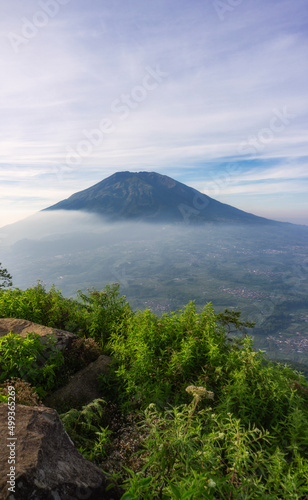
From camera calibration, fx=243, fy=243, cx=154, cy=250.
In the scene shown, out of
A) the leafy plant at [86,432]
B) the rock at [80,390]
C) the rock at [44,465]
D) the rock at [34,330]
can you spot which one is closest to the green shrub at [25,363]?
the rock at [80,390]

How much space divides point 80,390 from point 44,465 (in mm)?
2105

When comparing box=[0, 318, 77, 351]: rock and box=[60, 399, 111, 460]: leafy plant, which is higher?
box=[0, 318, 77, 351]: rock

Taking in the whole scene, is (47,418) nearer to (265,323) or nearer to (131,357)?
(131,357)

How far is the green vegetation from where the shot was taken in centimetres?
220

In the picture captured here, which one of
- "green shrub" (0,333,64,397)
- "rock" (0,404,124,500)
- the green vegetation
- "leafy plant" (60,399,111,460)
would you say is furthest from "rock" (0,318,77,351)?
"rock" (0,404,124,500)

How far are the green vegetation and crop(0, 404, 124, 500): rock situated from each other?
270 millimetres

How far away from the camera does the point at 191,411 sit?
2.52m

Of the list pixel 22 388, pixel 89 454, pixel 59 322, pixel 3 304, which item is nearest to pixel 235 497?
pixel 89 454

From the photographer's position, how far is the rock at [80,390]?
12.9 feet

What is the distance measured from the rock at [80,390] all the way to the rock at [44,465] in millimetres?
1345

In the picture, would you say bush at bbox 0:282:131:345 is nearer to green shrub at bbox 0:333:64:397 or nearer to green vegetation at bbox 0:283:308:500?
green vegetation at bbox 0:283:308:500

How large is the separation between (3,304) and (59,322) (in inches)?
55.7

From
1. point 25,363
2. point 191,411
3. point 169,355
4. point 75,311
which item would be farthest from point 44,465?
point 75,311

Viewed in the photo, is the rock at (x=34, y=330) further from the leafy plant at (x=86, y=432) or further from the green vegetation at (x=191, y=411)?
the leafy plant at (x=86, y=432)
